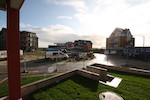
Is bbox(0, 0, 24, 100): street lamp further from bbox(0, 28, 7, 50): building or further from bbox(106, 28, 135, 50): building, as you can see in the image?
bbox(0, 28, 7, 50): building

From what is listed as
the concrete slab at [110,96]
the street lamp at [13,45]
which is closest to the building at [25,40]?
the street lamp at [13,45]

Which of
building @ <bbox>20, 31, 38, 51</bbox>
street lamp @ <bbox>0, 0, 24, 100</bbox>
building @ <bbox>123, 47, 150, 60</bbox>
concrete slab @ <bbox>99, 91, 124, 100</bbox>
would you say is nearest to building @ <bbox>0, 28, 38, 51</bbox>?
building @ <bbox>20, 31, 38, 51</bbox>

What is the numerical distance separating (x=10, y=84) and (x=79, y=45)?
66.0 meters

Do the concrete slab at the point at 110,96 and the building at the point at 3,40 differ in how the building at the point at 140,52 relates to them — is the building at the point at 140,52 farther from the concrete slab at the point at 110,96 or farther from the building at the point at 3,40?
the building at the point at 3,40

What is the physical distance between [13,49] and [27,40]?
4946 centimetres

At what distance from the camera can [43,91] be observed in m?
5.48

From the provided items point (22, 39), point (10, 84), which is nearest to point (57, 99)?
point (10, 84)

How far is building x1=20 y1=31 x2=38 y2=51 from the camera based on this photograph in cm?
4512

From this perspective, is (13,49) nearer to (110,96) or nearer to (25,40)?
(110,96)

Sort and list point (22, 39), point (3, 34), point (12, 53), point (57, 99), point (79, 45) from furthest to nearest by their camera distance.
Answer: point (79, 45), point (22, 39), point (3, 34), point (57, 99), point (12, 53)

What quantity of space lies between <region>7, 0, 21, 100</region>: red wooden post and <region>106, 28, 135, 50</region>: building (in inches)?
1763

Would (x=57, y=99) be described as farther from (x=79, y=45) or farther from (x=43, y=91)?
(x=79, y=45)

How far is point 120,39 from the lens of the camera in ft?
135

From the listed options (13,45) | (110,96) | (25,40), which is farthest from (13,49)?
(25,40)
